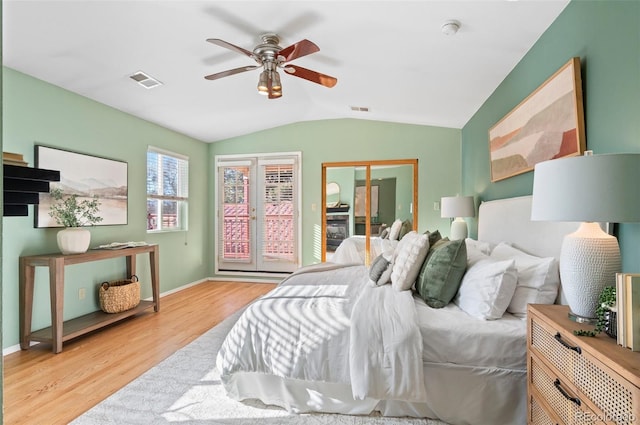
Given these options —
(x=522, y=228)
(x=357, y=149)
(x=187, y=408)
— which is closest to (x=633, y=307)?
(x=522, y=228)

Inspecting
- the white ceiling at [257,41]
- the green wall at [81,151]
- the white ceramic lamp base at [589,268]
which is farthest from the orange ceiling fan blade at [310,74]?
the green wall at [81,151]

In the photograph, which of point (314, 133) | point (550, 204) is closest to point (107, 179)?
point (314, 133)

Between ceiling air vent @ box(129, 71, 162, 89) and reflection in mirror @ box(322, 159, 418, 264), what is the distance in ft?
9.32

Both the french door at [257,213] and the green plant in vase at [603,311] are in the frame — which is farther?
the french door at [257,213]

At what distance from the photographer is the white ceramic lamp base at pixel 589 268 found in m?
1.45

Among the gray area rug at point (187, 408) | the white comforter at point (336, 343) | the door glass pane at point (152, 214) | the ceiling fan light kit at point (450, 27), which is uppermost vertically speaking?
the ceiling fan light kit at point (450, 27)

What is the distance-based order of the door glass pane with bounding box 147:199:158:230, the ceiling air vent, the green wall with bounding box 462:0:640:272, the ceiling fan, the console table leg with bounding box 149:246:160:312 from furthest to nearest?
the door glass pane with bounding box 147:199:158:230 < the console table leg with bounding box 149:246:160:312 < the ceiling air vent < the ceiling fan < the green wall with bounding box 462:0:640:272

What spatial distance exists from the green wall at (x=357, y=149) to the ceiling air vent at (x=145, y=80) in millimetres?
2417

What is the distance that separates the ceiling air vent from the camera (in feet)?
11.2

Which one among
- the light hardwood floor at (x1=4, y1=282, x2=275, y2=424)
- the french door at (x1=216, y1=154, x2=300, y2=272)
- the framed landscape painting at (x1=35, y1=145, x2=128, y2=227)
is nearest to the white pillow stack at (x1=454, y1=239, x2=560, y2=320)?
the light hardwood floor at (x1=4, y1=282, x2=275, y2=424)

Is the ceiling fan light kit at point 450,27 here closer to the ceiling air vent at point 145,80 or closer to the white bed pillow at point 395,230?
the ceiling air vent at point 145,80

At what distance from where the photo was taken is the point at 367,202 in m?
5.62

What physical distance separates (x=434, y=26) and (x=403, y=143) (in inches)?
122

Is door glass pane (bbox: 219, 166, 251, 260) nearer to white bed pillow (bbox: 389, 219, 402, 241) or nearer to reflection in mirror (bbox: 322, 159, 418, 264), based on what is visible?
reflection in mirror (bbox: 322, 159, 418, 264)
